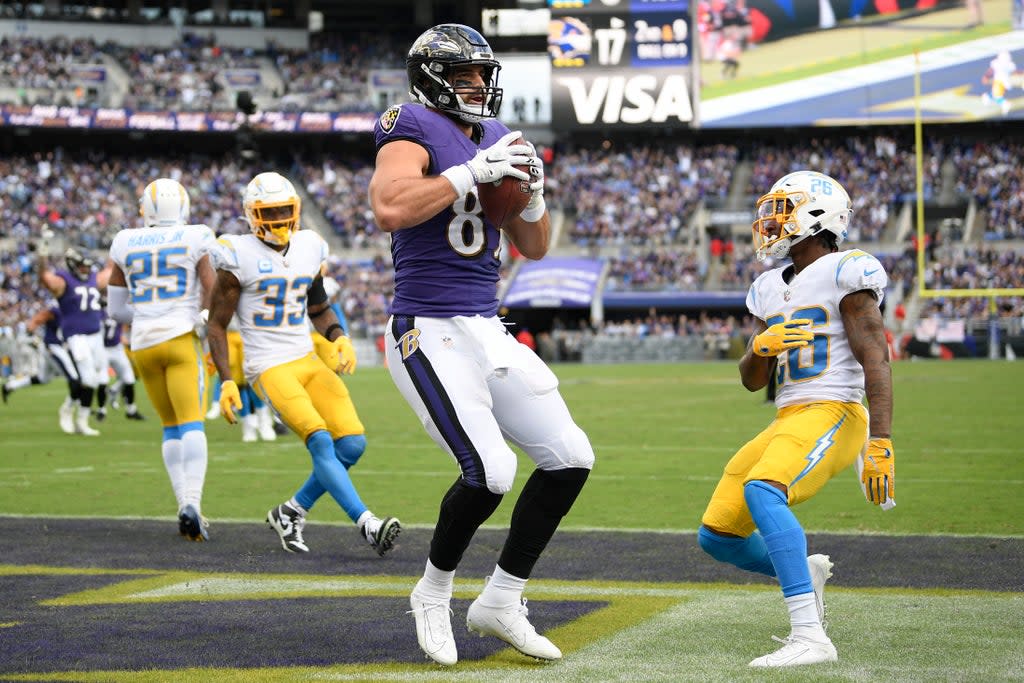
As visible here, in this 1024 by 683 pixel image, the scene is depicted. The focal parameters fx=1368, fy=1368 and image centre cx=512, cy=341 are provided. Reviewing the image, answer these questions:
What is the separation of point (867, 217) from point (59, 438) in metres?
32.6

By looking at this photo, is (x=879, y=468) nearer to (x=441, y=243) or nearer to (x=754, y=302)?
(x=754, y=302)

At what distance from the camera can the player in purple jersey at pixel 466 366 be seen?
181 inches

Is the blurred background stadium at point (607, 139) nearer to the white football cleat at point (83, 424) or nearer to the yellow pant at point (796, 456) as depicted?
the white football cleat at point (83, 424)

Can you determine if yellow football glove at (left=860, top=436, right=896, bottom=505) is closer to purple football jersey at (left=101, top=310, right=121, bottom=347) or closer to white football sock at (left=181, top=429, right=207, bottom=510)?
white football sock at (left=181, top=429, right=207, bottom=510)

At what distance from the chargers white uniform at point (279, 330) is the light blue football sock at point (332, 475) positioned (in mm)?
252

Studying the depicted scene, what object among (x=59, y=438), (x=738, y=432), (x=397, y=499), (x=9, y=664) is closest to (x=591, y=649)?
(x=9, y=664)

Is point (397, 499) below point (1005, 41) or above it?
below

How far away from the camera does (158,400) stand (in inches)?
317

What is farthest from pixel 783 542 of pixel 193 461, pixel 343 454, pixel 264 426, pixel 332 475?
pixel 264 426

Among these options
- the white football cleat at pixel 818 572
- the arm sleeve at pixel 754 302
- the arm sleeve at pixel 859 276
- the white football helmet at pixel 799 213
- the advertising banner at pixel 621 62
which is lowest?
the white football cleat at pixel 818 572

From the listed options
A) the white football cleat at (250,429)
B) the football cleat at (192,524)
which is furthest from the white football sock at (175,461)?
the white football cleat at (250,429)

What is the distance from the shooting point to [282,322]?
7.73 meters

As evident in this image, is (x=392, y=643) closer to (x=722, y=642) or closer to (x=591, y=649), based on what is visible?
(x=591, y=649)

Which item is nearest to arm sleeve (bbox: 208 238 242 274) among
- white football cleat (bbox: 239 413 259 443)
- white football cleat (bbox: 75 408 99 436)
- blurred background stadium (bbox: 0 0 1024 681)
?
white football cleat (bbox: 239 413 259 443)
